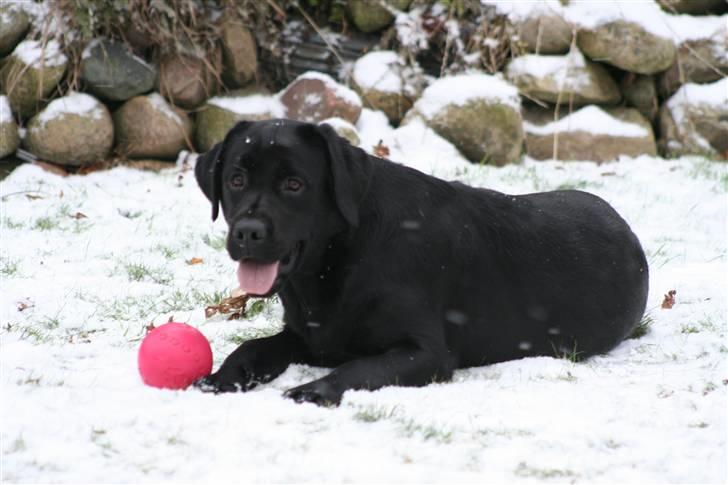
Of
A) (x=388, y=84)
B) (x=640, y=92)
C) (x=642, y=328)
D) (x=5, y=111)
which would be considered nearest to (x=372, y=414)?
(x=642, y=328)

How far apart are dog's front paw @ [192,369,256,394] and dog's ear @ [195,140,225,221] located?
71cm

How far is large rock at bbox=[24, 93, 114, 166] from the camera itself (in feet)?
23.5

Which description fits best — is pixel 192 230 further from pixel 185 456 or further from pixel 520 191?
pixel 185 456

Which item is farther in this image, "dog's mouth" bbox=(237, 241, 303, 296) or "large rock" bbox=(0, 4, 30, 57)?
"large rock" bbox=(0, 4, 30, 57)

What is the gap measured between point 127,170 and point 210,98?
42.9 inches

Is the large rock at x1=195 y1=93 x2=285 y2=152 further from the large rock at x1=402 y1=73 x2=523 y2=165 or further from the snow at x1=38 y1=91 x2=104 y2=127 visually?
the large rock at x1=402 y1=73 x2=523 y2=165

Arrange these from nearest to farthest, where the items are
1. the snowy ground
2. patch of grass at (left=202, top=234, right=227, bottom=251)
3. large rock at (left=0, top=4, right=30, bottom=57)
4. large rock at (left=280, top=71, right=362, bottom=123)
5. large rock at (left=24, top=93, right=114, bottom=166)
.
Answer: the snowy ground < patch of grass at (left=202, top=234, right=227, bottom=251) < large rock at (left=24, top=93, right=114, bottom=166) < large rock at (left=0, top=4, right=30, bottom=57) < large rock at (left=280, top=71, right=362, bottom=123)

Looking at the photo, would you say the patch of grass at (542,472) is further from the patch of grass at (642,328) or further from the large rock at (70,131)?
the large rock at (70,131)

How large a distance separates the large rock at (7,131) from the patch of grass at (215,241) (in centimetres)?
222

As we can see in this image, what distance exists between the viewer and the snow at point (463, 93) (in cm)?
789

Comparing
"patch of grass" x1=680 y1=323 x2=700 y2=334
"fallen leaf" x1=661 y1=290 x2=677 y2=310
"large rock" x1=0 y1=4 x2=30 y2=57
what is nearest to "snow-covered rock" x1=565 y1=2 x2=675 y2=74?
"fallen leaf" x1=661 y1=290 x2=677 y2=310

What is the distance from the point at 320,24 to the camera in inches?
345

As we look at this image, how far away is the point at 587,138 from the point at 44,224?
194 inches

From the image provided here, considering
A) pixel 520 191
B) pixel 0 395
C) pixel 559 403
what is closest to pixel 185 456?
pixel 0 395
